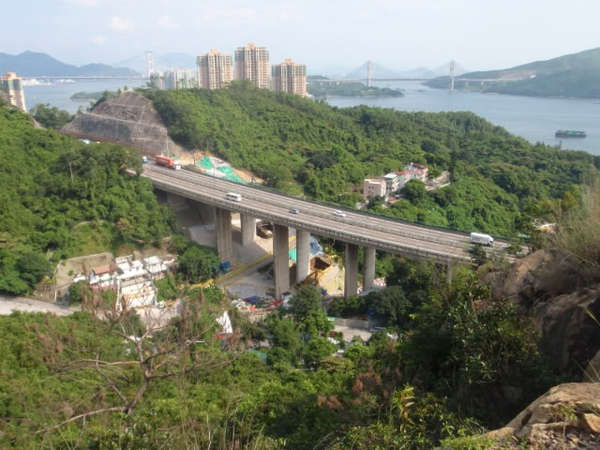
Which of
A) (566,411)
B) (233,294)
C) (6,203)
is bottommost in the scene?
(233,294)

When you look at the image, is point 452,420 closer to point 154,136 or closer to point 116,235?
point 116,235

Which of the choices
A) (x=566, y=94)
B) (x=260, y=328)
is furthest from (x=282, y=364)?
(x=566, y=94)

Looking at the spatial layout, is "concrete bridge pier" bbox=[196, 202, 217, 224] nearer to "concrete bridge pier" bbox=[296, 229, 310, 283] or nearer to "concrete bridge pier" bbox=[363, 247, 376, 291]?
"concrete bridge pier" bbox=[296, 229, 310, 283]

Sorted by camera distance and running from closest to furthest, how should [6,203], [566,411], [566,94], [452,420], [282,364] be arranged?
1. [566,411]
2. [452,420]
3. [282,364]
4. [6,203]
5. [566,94]

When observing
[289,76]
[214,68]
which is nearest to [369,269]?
[214,68]

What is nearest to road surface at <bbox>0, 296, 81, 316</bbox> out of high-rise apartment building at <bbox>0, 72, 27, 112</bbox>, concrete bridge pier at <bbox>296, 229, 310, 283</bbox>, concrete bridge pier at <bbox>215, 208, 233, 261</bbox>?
concrete bridge pier at <bbox>215, 208, 233, 261</bbox>

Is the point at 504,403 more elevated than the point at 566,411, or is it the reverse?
the point at 566,411
